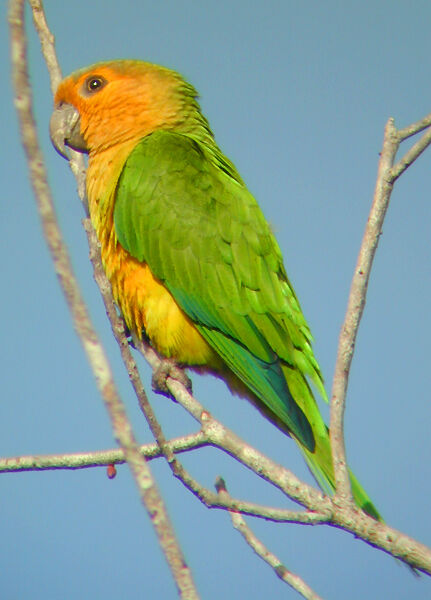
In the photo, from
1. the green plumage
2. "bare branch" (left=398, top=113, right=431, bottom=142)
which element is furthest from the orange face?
"bare branch" (left=398, top=113, right=431, bottom=142)

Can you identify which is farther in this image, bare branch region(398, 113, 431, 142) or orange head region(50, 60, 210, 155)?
orange head region(50, 60, 210, 155)

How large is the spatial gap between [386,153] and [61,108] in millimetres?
2082

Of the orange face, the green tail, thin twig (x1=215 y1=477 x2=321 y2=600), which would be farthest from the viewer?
the orange face

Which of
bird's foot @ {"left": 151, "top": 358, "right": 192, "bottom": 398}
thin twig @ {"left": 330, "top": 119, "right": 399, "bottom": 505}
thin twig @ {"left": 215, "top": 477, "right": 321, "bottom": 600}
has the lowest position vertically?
thin twig @ {"left": 215, "top": 477, "right": 321, "bottom": 600}

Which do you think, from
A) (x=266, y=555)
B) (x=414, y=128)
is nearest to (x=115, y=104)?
(x=414, y=128)

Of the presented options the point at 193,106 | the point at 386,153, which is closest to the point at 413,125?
the point at 386,153

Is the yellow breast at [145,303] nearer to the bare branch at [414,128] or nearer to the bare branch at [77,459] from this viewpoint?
the bare branch at [77,459]

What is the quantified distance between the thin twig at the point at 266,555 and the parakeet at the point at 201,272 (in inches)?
29.0

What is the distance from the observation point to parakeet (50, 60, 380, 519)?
10.3 feet

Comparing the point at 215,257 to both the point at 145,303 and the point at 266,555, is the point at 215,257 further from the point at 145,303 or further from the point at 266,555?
the point at 266,555

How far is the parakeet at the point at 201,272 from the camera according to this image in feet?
10.3

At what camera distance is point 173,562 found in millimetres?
1257

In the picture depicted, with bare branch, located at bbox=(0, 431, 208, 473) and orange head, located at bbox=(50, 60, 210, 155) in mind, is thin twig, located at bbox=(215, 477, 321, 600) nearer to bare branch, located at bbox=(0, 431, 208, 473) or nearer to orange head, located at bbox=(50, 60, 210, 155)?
bare branch, located at bbox=(0, 431, 208, 473)

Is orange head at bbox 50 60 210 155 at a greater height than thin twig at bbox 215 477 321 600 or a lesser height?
greater
